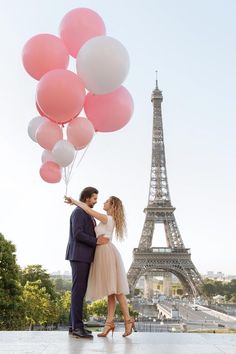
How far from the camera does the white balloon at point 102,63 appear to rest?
6.66 m

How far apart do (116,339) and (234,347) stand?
4.83ft

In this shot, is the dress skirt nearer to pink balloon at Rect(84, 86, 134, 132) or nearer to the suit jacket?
the suit jacket

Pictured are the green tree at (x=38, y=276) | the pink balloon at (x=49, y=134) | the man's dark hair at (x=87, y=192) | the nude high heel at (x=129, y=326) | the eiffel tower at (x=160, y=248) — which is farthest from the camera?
the eiffel tower at (x=160, y=248)

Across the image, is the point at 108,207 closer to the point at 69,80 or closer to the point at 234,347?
the point at 69,80

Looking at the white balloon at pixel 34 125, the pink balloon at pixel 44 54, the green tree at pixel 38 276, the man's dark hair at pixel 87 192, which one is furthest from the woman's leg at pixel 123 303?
the green tree at pixel 38 276

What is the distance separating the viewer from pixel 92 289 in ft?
22.1

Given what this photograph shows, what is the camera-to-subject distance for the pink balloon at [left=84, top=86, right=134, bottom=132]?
740 centimetres

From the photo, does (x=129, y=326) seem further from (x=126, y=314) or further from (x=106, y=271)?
(x=106, y=271)

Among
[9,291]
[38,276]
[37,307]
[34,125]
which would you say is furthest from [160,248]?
[34,125]

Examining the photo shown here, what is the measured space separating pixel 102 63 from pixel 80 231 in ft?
6.93

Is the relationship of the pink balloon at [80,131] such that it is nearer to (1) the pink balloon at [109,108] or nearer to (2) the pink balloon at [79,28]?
(1) the pink balloon at [109,108]

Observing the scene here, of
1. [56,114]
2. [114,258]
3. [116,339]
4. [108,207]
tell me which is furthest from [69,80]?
[116,339]

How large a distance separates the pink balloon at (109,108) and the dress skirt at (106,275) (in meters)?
1.83

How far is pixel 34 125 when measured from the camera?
326 inches
